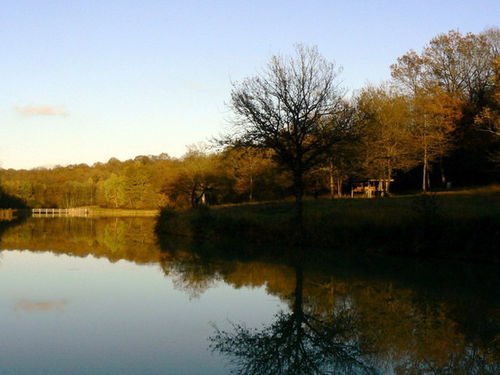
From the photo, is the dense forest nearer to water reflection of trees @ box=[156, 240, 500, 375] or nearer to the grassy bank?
the grassy bank

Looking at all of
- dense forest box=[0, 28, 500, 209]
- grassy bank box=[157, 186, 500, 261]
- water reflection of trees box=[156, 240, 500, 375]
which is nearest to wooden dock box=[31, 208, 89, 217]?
dense forest box=[0, 28, 500, 209]

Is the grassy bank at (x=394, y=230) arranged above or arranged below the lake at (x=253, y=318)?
above

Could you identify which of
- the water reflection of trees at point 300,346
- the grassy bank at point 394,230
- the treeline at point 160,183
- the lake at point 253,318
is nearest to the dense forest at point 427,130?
the treeline at point 160,183

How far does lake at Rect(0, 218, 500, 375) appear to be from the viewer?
7641 mm

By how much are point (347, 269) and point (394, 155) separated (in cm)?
2563

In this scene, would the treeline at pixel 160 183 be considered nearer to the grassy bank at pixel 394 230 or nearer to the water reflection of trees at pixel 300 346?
the grassy bank at pixel 394 230

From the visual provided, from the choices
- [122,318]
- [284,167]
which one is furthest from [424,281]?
[284,167]

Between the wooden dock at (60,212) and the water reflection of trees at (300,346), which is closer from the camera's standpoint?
the water reflection of trees at (300,346)

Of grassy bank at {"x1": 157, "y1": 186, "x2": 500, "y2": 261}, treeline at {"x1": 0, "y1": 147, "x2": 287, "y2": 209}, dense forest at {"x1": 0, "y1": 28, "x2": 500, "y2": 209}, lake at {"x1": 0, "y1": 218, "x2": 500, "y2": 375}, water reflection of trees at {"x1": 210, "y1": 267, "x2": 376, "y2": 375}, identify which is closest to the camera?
water reflection of trees at {"x1": 210, "y1": 267, "x2": 376, "y2": 375}

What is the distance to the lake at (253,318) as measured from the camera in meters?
7.64

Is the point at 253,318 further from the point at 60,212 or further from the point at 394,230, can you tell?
the point at 60,212

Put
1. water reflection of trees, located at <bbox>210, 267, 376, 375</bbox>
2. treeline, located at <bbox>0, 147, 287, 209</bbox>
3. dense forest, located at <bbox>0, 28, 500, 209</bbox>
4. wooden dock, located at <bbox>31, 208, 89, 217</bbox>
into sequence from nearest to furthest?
1. water reflection of trees, located at <bbox>210, 267, 376, 375</bbox>
2. dense forest, located at <bbox>0, 28, 500, 209</bbox>
3. treeline, located at <bbox>0, 147, 287, 209</bbox>
4. wooden dock, located at <bbox>31, 208, 89, 217</bbox>

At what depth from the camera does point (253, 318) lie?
10.7 m

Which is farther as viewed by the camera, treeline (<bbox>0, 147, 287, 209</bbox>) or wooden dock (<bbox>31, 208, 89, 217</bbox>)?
wooden dock (<bbox>31, 208, 89, 217</bbox>)
